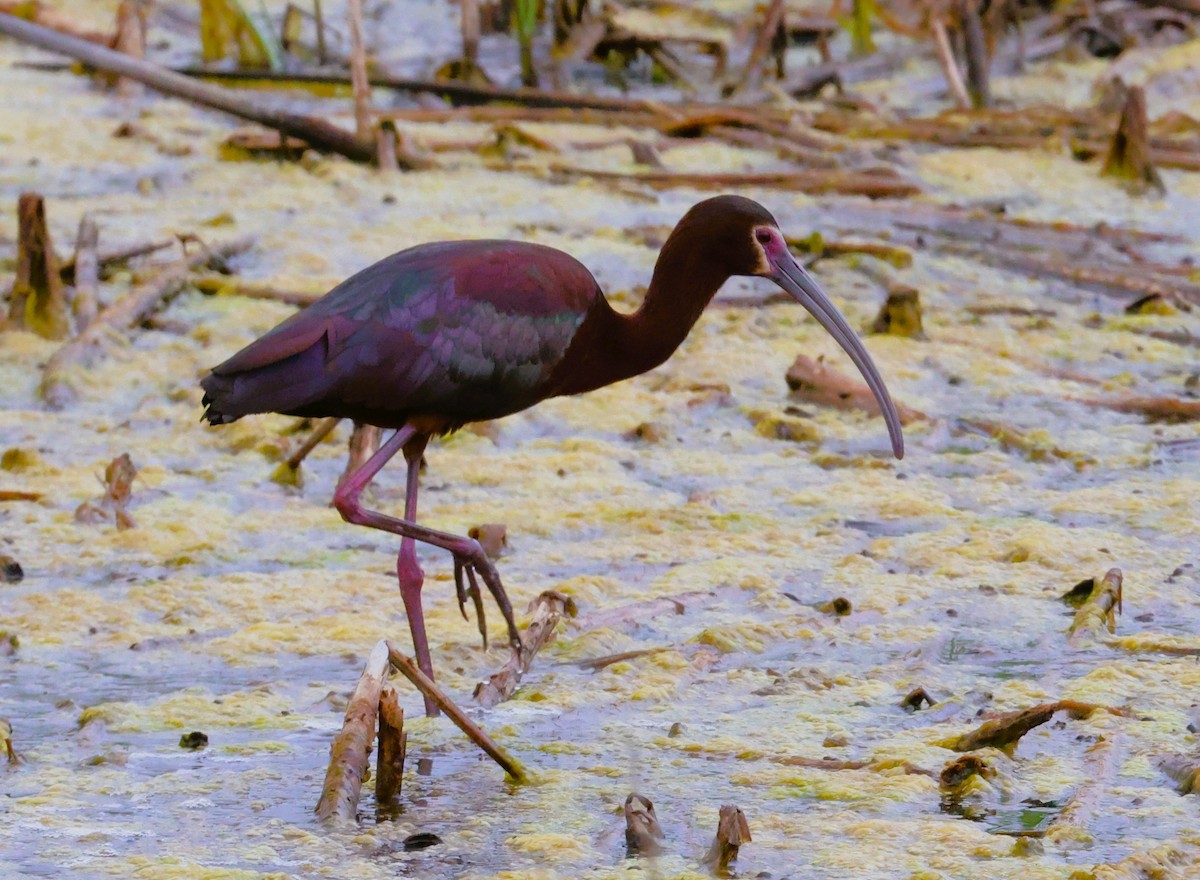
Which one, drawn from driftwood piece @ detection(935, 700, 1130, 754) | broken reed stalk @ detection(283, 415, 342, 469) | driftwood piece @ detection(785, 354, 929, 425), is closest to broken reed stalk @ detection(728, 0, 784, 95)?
driftwood piece @ detection(785, 354, 929, 425)

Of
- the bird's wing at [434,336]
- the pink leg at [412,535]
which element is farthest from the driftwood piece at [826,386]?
the pink leg at [412,535]

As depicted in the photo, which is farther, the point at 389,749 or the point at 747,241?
the point at 747,241

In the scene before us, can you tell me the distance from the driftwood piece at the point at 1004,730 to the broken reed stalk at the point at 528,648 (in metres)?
0.91

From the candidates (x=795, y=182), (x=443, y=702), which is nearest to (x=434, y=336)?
(x=443, y=702)

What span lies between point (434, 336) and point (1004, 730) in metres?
1.41

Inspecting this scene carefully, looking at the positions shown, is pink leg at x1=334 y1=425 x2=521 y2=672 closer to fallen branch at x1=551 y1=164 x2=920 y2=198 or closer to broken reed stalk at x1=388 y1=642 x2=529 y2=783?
broken reed stalk at x1=388 y1=642 x2=529 y2=783

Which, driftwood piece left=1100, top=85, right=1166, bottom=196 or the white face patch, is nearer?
the white face patch

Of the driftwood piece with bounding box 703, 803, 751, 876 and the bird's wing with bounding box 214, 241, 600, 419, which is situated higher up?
the bird's wing with bounding box 214, 241, 600, 419

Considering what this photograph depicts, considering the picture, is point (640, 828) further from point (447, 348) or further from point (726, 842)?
point (447, 348)

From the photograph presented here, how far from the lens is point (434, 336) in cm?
410

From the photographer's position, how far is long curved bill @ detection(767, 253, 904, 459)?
4.62 meters

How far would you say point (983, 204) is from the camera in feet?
29.9

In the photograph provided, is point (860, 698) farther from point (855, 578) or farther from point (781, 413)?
point (781, 413)

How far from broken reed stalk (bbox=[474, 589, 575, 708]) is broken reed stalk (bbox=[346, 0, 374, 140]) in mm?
4412
